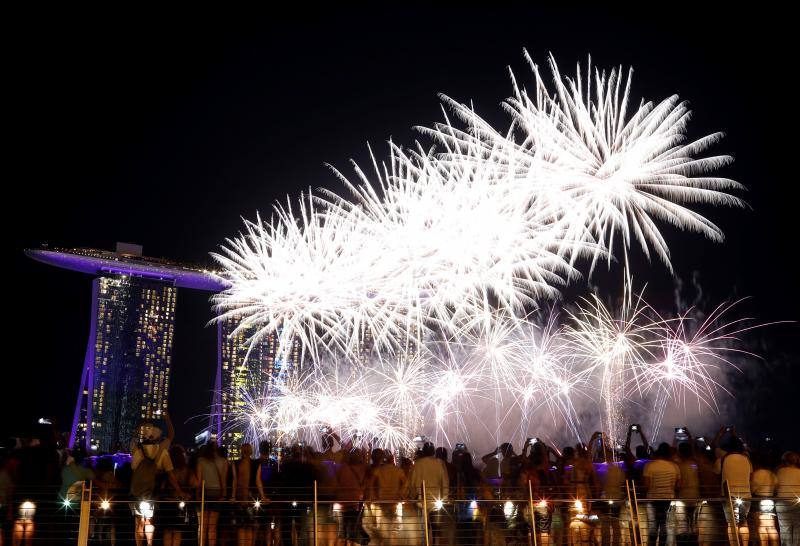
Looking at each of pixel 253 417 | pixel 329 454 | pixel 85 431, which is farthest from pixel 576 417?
pixel 85 431

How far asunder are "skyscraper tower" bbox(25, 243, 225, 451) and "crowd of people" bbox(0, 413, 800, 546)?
56.6m

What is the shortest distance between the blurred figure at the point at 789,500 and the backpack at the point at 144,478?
714 cm

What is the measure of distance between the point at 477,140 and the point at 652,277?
20.6 m

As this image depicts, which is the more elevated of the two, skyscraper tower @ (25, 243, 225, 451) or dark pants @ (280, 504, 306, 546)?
skyscraper tower @ (25, 243, 225, 451)

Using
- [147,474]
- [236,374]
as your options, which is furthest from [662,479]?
[236,374]

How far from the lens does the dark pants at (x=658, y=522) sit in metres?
10.0

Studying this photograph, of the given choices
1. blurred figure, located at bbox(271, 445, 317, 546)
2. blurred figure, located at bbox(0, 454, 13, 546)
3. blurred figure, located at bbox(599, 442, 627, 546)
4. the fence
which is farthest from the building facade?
blurred figure, located at bbox(599, 442, 627, 546)

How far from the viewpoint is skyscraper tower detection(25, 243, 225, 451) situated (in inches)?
2640

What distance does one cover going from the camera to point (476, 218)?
1948cm

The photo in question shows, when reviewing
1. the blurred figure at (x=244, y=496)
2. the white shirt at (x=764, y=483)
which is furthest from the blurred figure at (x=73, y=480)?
the white shirt at (x=764, y=483)

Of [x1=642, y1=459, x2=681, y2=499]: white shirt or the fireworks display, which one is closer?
[x1=642, y1=459, x2=681, y2=499]: white shirt

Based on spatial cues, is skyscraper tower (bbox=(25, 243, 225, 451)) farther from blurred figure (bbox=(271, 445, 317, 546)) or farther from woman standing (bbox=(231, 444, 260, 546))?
woman standing (bbox=(231, 444, 260, 546))

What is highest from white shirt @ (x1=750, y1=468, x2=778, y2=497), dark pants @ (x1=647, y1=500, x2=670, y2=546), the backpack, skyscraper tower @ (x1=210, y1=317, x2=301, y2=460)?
skyscraper tower @ (x1=210, y1=317, x2=301, y2=460)

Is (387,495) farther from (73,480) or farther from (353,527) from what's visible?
(73,480)
